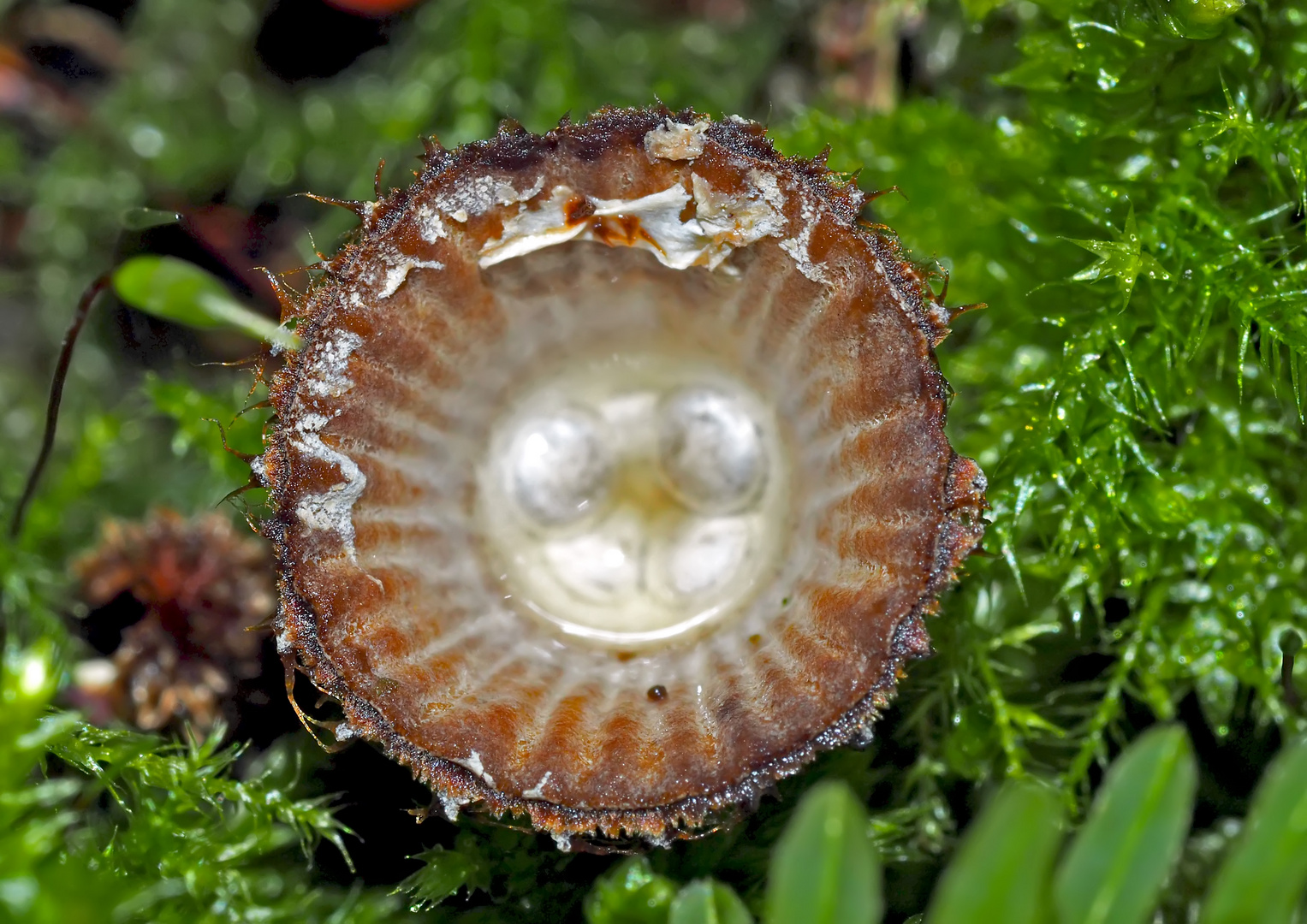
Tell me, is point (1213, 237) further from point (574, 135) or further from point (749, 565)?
point (574, 135)

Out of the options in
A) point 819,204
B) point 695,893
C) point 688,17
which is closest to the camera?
point 695,893

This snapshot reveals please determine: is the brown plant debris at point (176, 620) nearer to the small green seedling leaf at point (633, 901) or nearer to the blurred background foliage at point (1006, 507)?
the blurred background foliage at point (1006, 507)

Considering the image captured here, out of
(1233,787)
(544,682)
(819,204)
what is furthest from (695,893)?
(1233,787)

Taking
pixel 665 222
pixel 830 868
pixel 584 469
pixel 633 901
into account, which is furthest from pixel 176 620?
pixel 830 868

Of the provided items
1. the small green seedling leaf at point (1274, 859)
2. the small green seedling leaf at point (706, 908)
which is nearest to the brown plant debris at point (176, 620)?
the small green seedling leaf at point (706, 908)

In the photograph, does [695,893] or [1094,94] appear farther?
[1094,94]

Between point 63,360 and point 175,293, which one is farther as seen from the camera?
point 63,360

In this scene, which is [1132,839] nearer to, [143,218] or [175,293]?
[175,293]
